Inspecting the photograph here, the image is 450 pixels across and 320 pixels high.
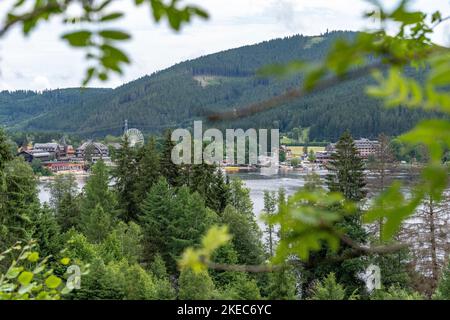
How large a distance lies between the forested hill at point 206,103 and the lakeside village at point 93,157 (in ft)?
21.4

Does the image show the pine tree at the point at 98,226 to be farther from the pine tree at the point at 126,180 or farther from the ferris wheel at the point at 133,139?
the ferris wheel at the point at 133,139

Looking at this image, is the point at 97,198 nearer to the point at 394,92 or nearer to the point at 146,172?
the point at 146,172

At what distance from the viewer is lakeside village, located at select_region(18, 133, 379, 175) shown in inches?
2276

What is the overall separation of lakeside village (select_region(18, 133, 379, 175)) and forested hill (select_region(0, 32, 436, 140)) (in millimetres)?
6527

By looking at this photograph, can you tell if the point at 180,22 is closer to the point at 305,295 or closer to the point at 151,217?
the point at 305,295

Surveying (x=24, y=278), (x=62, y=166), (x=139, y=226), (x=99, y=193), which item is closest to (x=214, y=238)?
(x=24, y=278)

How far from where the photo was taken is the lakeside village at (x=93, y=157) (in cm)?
5781

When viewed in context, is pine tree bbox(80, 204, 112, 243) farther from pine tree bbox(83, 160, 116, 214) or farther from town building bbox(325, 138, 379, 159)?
town building bbox(325, 138, 379, 159)

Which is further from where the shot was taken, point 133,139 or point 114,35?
point 133,139

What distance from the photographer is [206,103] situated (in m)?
103

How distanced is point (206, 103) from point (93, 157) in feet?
130

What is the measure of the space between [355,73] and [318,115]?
78757 millimetres
